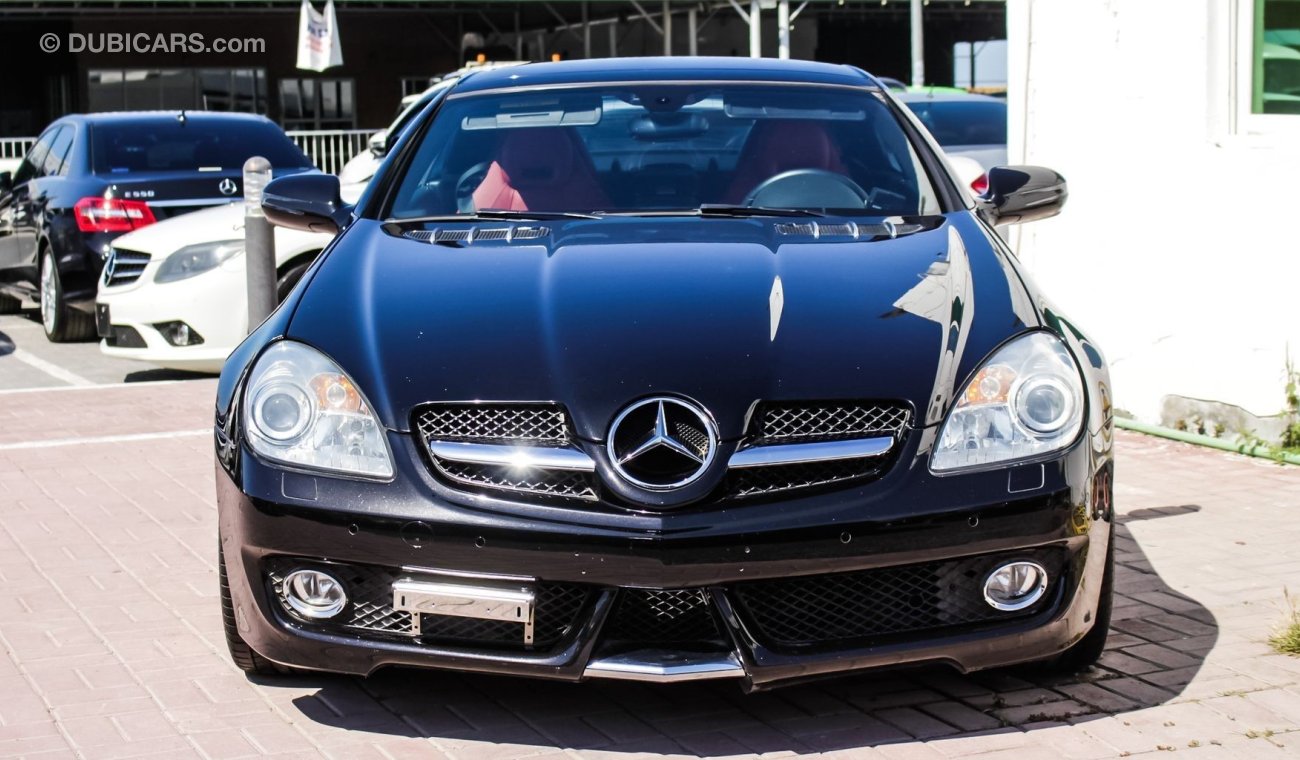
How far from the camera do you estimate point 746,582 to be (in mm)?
3592

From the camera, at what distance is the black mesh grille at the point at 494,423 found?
A: 3.64m

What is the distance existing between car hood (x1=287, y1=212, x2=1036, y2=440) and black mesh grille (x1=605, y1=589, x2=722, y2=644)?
0.36 m

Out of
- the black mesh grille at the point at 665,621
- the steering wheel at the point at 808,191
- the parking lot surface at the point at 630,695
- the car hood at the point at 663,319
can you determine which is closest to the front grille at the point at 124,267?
the parking lot surface at the point at 630,695

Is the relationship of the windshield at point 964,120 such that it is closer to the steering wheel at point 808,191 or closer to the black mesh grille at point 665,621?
the steering wheel at point 808,191

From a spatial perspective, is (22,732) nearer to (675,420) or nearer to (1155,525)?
(675,420)

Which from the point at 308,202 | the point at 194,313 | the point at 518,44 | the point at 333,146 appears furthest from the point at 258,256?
the point at 518,44

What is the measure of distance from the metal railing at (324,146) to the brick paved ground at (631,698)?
753 inches

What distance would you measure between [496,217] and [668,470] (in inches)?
56.2

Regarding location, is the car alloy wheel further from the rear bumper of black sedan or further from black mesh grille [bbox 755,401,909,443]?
black mesh grille [bbox 755,401,909,443]

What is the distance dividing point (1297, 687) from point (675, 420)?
1.66m

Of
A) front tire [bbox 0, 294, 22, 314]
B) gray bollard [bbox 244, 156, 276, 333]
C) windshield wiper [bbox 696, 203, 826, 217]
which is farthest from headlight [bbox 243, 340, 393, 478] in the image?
front tire [bbox 0, 294, 22, 314]

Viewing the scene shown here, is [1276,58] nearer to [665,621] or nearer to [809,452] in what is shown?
[809,452]

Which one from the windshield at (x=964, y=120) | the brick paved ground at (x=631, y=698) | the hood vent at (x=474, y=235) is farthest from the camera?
the windshield at (x=964, y=120)

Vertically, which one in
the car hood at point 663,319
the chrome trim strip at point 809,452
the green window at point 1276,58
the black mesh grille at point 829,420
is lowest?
the chrome trim strip at point 809,452
